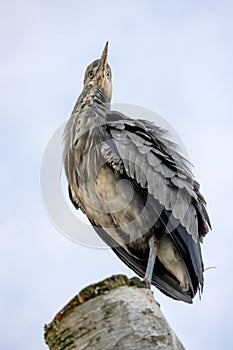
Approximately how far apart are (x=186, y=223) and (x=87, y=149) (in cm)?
146

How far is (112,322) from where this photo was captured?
361 centimetres

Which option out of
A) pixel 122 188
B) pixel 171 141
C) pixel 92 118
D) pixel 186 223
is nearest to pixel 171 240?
pixel 186 223

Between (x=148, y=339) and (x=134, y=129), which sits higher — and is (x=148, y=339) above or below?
below

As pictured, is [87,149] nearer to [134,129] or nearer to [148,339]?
[134,129]

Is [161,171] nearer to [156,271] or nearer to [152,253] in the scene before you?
[152,253]

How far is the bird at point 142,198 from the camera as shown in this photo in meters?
6.73

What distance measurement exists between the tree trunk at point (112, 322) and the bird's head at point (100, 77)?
14.7ft

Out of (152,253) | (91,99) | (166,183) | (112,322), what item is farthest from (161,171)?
(112,322)

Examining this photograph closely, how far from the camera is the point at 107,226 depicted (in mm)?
7105

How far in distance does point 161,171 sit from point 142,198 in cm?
39

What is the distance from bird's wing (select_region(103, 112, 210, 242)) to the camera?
6.79 metres

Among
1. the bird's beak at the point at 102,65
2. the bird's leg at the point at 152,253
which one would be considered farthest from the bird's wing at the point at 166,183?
the bird's beak at the point at 102,65

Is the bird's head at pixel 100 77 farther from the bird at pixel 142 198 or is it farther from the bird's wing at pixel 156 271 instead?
the bird's wing at pixel 156 271

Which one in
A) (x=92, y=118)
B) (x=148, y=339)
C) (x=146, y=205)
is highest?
(x=92, y=118)
